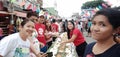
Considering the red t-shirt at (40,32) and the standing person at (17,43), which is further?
the red t-shirt at (40,32)

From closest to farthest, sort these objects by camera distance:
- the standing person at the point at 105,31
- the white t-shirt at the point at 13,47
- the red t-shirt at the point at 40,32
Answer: the standing person at the point at 105,31
the white t-shirt at the point at 13,47
the red t-shirt at the point at 40,32

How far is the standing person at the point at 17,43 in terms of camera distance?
13.6 ft

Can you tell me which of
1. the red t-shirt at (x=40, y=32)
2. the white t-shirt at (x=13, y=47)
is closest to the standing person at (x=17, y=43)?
the white t-shirt at (x=13, y=47)

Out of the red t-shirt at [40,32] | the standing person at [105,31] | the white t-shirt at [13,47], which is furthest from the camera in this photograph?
the red t-shirt at [40,32]

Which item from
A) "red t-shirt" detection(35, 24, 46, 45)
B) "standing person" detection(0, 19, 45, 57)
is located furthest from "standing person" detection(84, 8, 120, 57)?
"red t-shirt" detection(35, 24, 46, 45)

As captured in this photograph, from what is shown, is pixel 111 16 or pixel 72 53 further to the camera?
pixel 72 53

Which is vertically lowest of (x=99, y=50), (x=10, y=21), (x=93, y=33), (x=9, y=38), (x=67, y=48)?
(x=10, y=21)

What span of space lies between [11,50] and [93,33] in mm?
2162

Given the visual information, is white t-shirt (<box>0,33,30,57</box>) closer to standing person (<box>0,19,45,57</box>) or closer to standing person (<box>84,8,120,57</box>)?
standing person (<box>0,19,45,57</box>)

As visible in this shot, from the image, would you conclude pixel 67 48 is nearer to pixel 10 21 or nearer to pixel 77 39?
pixel 77 39

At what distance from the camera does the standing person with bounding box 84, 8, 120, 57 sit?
2.33 m

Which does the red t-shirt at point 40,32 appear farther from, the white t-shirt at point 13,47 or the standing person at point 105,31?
the standing person at point 105,31

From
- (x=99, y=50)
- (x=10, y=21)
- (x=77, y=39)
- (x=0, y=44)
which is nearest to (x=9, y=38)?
(x=0, y=44)

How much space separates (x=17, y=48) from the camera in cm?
430
